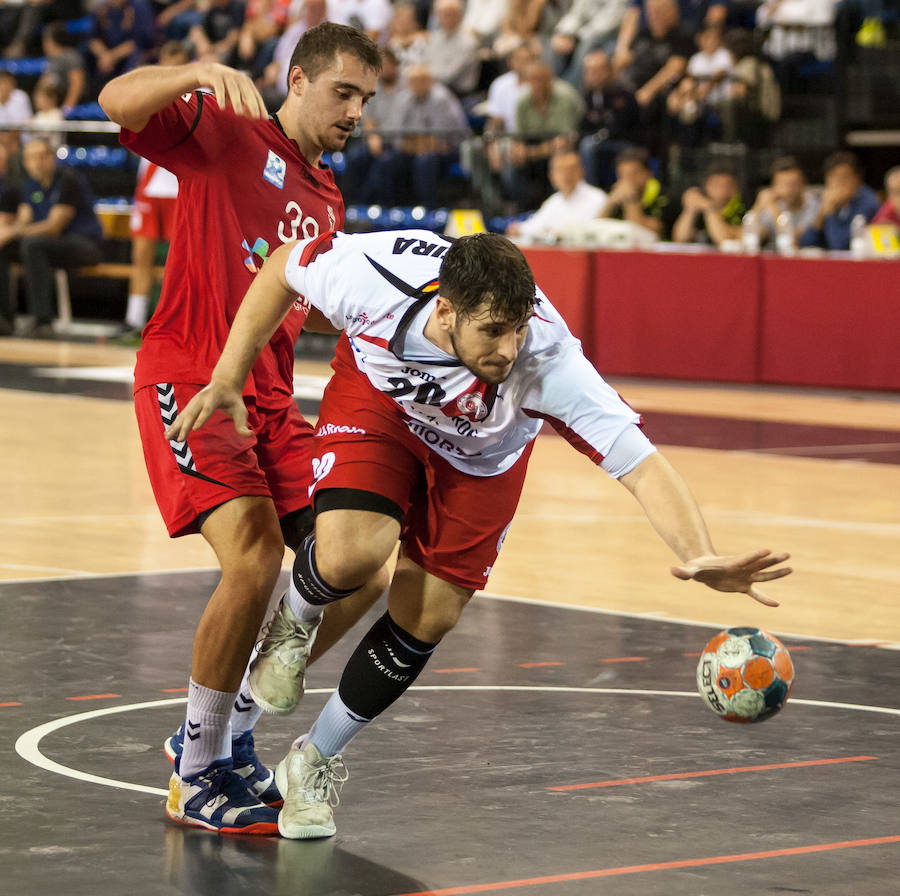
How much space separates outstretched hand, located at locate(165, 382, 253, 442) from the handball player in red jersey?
363mm

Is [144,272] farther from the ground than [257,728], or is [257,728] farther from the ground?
[257,728]

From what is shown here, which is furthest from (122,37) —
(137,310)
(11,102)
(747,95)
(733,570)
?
(733,570)

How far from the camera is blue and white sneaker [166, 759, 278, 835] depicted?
507 cm

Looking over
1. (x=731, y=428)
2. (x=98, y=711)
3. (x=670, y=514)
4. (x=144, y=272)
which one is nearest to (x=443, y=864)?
(x=670, y=514)

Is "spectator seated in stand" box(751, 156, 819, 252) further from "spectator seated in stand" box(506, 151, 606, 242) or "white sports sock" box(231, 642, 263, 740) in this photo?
"white sports sock" box(231, 642, 263, 740)

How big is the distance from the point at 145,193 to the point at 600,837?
1685cm

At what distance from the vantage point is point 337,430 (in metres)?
5.27

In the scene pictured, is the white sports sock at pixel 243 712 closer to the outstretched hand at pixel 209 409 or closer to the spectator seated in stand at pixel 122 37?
the outstretched hand at pixel 209 409

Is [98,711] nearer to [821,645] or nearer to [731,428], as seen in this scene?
[821,645]

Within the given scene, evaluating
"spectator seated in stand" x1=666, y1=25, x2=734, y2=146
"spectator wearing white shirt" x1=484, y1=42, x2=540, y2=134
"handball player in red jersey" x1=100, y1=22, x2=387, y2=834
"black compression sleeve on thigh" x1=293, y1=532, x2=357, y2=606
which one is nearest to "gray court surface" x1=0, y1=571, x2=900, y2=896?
"handball player in red jersey" x1=100, y1=22, x2=387, y2=834

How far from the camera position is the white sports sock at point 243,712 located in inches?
213

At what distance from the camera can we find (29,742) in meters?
5.85

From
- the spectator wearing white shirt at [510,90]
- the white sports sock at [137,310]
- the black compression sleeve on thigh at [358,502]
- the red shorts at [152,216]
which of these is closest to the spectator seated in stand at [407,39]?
the spectator wearing white shirt at [510,90]

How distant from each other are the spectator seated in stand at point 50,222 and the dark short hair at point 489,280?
17531mm
